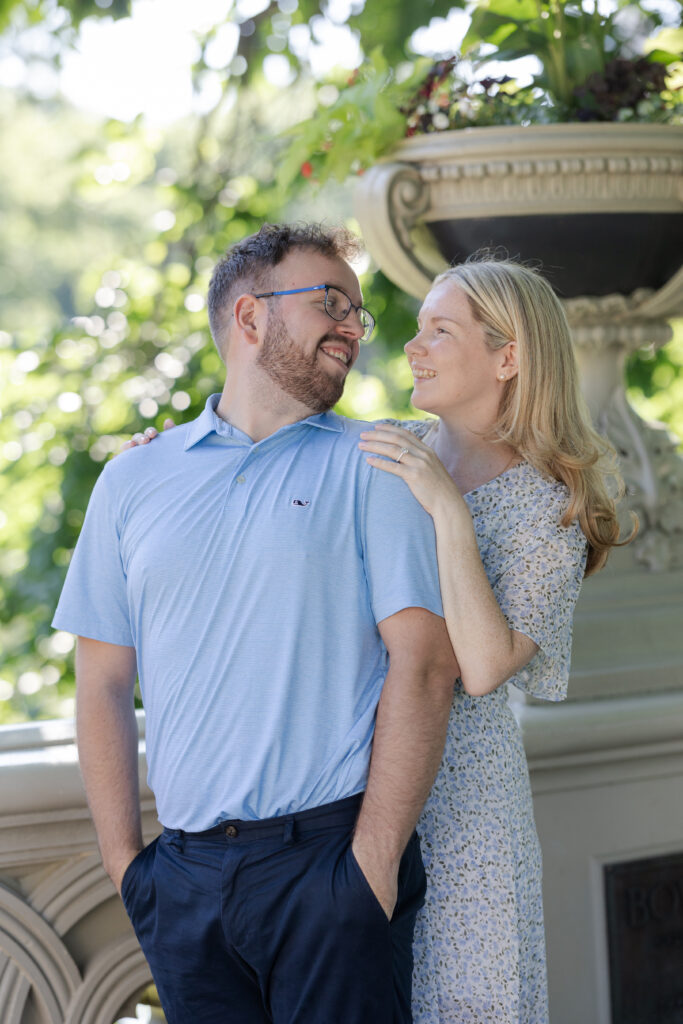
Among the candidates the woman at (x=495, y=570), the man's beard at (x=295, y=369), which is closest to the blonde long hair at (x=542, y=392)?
the woman at (x=495, y=570)

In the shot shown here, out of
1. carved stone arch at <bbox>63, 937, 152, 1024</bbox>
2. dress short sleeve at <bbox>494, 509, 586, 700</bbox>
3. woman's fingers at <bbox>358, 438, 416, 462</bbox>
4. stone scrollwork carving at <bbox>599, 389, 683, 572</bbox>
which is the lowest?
carved stone arch at <bbox>63, 937, 152, 1024</bbox>

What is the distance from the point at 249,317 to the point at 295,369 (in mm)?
→ 129

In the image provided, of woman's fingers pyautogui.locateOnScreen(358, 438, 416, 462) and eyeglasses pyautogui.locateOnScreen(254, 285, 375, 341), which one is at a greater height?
eyeglasses pyautogui.locateOnScreen(254, 285, 375, 341)

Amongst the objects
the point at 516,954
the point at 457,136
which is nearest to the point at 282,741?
the point at 516,954

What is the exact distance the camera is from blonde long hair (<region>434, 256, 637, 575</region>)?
75.5 inches

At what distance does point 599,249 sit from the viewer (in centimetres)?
270

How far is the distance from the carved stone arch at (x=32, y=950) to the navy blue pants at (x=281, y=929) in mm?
564

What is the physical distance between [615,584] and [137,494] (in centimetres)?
141

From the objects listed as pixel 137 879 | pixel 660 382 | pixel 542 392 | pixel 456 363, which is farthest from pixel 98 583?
pixel 660 382

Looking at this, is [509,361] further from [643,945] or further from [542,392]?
[643,945]

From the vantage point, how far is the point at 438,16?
2.88 metres

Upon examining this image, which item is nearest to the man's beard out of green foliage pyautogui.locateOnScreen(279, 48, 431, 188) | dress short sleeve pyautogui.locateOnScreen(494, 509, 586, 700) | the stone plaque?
dress short sleeve pyautogui.locateOnScreen(494, 509, 586, 700)

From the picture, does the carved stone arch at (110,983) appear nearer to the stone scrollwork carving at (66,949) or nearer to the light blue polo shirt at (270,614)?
the stone scrollwork carving at (66,949)

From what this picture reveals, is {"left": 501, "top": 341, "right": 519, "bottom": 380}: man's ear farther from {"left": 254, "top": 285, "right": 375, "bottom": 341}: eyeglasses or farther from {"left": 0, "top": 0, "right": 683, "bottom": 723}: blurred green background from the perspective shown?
{"left": 0, "top": 0, "right": 683, "bottom": 723}: blurred green background
